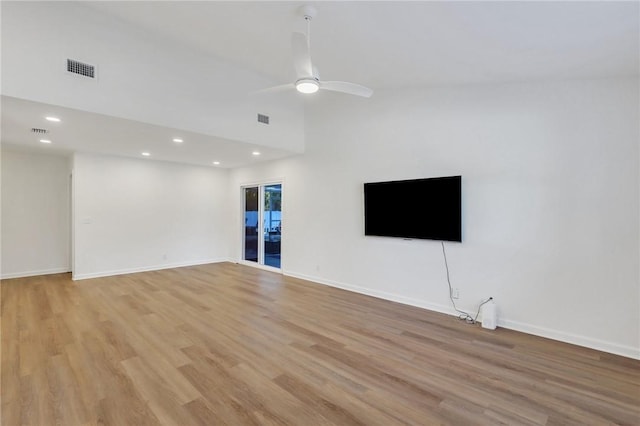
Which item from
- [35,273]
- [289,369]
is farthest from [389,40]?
[35,273]

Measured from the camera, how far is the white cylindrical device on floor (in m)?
3.50

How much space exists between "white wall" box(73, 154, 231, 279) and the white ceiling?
163 cm

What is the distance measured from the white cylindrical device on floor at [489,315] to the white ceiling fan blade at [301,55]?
3.33m

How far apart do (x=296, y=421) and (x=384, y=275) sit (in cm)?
302

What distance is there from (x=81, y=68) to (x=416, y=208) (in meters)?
4.48

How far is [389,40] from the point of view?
2.93m

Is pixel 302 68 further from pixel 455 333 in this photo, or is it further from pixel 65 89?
pixel 455 333

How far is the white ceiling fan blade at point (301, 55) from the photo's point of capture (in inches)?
88.8

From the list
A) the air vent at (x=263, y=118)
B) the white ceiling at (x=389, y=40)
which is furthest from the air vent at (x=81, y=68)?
the air vent at (x=263, y=118)

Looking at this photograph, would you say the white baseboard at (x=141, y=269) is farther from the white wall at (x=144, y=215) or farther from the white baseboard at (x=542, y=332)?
the white baseboard at (x=542, y=332)

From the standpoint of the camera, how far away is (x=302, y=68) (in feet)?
8.36

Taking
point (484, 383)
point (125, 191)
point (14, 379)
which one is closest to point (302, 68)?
point (484, 383)

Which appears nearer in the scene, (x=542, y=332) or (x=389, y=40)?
(x=389, y=40)

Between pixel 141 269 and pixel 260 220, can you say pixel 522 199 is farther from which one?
pixel 141 269
